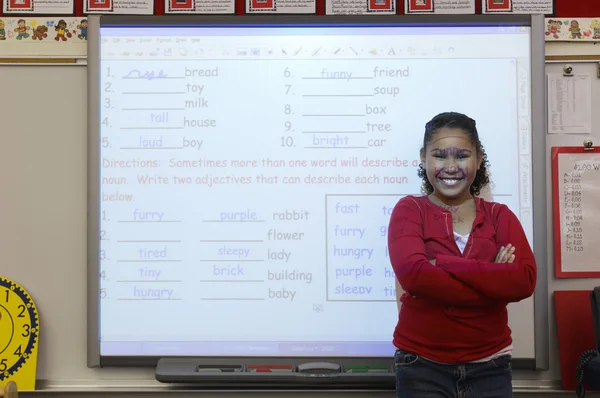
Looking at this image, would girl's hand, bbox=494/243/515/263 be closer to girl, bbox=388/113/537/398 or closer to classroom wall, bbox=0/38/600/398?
girl, bbox=388/113/537/398

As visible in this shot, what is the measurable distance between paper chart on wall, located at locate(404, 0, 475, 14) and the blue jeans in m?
1.04

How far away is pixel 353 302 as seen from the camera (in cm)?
163

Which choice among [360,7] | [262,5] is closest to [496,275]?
[360,7]

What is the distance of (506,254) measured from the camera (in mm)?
1294

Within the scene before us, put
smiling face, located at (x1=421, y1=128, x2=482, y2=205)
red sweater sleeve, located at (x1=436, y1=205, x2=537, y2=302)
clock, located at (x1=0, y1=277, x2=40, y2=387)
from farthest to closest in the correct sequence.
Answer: clock, located at (x1=0, y1=277, x2=40, y2=387), smiling face, located at (x1=421, y1=128, x2=482, y2=205), red sweater sleeve, located at (x1=436, y1=205, x2=537, y2=302)

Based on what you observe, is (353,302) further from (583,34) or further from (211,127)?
(583,34)

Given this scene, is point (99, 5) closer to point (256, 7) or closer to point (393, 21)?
point (256, 7)

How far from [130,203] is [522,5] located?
1359 mm

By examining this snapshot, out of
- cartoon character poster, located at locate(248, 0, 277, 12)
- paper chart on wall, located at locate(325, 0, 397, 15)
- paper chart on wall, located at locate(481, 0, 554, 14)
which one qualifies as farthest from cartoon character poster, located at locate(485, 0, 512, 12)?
cartoon character poster, located at locate(248, 0, 277, 12)

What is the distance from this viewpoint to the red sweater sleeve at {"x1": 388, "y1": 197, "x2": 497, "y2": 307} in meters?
1.24

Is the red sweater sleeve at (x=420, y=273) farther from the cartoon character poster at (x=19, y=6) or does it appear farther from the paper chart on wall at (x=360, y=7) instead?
the cartoon character poster at (x=19, y=6)

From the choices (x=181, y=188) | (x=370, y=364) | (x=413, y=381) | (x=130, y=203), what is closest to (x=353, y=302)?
(x=370, y=364)

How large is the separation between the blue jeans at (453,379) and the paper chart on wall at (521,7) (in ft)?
3.44

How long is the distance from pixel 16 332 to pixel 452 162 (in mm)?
1363
